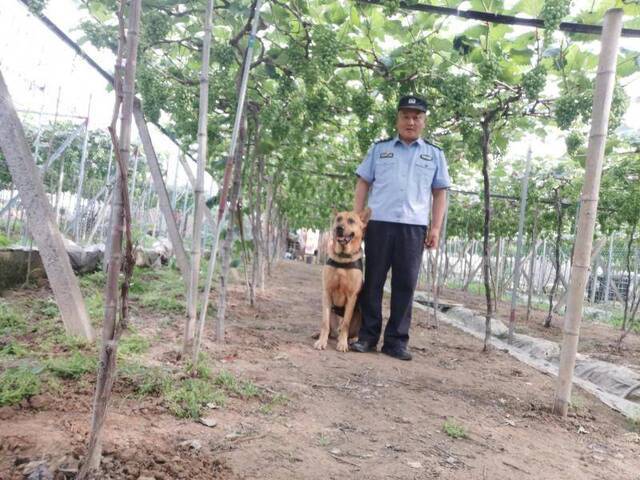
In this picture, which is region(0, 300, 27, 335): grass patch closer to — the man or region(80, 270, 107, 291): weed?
region(80, 270, 107, 291): weed

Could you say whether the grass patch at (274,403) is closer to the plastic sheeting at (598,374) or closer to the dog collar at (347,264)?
the dog collar at (347,264)

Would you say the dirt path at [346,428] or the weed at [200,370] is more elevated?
the weed at [200,370]

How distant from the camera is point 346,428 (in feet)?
8.33

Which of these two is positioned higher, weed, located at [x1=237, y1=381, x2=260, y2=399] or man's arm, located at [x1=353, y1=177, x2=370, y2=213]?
man's arm, located at [x1=353, y1=177, x2=370, y2=213]

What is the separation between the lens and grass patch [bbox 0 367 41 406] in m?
2.21

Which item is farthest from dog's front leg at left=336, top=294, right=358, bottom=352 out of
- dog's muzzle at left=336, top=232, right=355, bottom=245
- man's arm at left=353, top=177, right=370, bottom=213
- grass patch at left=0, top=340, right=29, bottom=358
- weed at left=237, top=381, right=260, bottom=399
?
grass patch at left=0, top=340, right=29, bottom=358

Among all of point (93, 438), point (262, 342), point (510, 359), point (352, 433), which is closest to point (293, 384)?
point (352, 433)

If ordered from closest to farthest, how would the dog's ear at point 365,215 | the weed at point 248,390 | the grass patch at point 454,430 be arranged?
the grass patch at point 454,430, the weed at point 248,390, the dog's ear at point 365,215

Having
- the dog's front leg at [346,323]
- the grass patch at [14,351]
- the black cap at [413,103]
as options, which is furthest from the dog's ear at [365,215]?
the grass patch at [14,351]

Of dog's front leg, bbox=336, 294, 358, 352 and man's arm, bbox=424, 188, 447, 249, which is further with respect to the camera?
dog's front leg, bbox=336, 294, 358, 352

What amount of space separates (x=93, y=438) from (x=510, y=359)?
14.5 ft

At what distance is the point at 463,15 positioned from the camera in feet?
12.2

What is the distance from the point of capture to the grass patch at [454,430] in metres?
2.55

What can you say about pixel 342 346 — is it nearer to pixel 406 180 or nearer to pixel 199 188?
pixel 406 180
